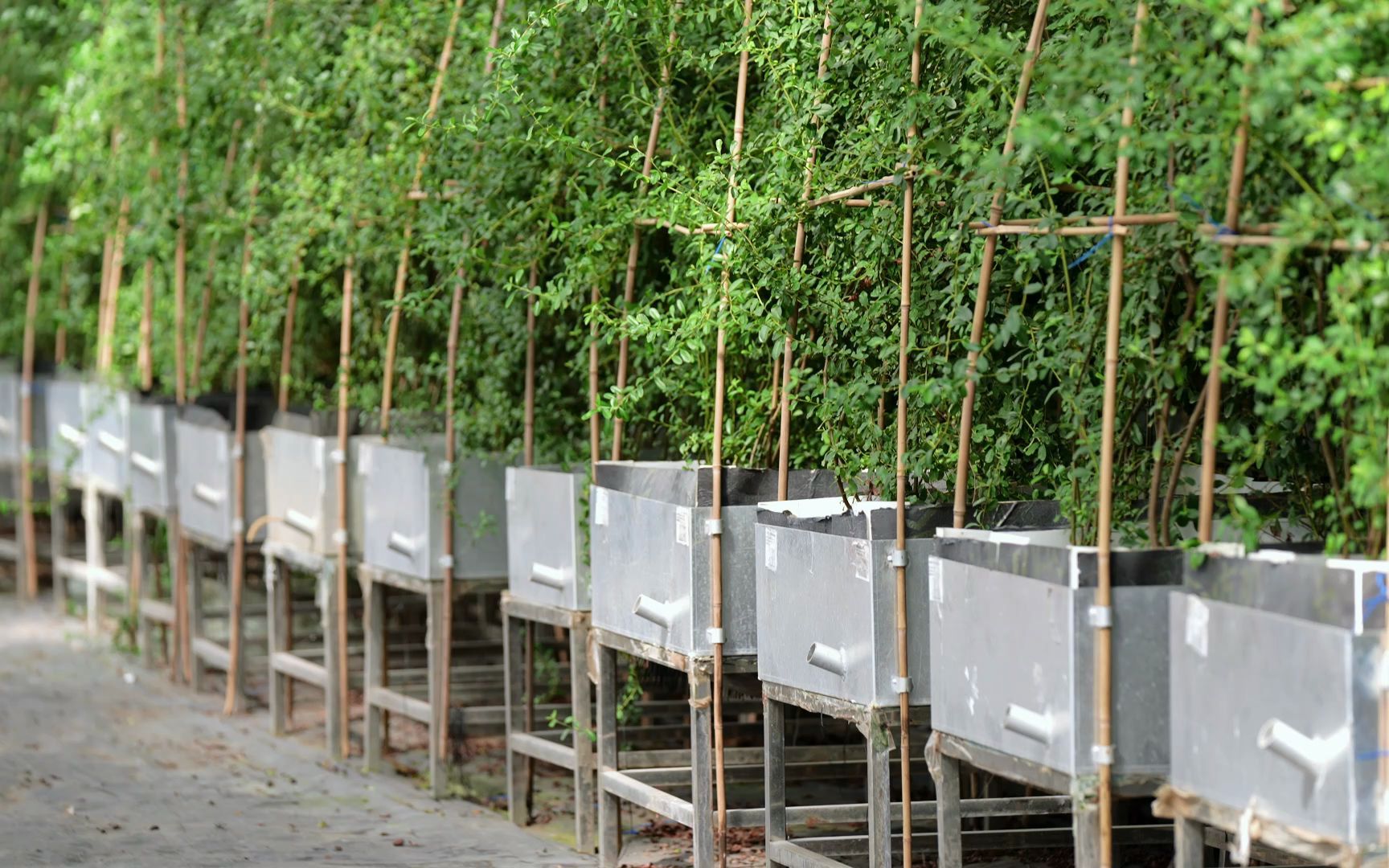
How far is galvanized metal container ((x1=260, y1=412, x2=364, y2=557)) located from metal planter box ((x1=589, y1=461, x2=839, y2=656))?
2.26 m

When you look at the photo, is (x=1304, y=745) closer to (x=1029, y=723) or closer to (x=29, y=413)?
(x=1029, y=723)

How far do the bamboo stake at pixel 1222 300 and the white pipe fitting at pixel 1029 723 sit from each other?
0.48 meters

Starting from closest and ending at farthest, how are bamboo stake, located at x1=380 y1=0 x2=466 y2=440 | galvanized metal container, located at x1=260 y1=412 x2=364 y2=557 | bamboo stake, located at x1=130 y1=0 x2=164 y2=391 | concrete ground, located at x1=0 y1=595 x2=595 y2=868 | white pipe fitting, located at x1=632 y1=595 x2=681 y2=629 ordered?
white pipe fitting, located at x1=632 y1=595 x2=681 y2=629, concrete ground, located at x1=0 y1=595 x2=595 y2=868, bamboo stake, located at x1=380 y1=0 x2=466 y2=440, galvanized metal container, located at x1=260 y1=412 x2=364 y2=557, bamboo stake, located at x1=130 y1=0 x2=164 y2=391

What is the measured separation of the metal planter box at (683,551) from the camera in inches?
205

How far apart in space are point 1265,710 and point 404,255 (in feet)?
13.8

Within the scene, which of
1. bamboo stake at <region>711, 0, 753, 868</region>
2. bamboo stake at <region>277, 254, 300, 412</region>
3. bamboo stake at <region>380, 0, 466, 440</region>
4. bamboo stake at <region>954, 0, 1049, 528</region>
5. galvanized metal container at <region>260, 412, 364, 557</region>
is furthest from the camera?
bamboo stake at <region>277, 254, 300, 412</region>

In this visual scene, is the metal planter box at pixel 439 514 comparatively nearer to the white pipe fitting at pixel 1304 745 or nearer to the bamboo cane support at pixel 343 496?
the bamboo cane support at pixel 343 496

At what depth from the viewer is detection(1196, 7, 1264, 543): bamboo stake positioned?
332 cm

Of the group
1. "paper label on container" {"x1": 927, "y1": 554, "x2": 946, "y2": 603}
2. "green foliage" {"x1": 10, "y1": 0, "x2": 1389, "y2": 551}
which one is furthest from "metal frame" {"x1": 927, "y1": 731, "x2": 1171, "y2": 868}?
"green foliage" {"x1": 10, "y1": 0, "x2": 1389, "y2": 551}

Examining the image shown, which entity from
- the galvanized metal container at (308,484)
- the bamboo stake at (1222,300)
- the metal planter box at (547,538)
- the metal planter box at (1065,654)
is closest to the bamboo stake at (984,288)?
the metal planter box at (1065,654)

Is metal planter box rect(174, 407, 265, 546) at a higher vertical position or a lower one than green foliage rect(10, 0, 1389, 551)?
lower

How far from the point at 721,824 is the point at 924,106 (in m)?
2.07

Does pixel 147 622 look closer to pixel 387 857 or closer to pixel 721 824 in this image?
pixel 387 857

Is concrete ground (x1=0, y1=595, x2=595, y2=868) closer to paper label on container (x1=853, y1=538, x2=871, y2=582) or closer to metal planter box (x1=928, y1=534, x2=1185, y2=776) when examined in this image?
paper label on container (x1=853, y1=538, x2=871, y2=582)
